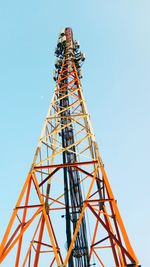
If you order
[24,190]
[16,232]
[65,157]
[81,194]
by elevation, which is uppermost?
[65,157]

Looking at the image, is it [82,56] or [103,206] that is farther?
[82,56]

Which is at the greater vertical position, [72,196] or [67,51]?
[67,51]

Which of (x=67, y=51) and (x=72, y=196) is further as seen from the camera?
(x=67, y=51)

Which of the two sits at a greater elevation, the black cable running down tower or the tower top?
the tower top

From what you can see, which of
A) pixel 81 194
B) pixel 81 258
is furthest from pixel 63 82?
pixel 81 258

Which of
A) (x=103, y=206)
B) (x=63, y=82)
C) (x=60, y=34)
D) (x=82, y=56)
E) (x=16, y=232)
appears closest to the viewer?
(x=16, y=232)

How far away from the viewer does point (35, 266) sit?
41.4 ft

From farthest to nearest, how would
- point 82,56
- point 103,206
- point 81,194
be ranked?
point 82,56 < point 81,194 < point 103,206

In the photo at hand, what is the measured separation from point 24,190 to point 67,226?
298cm

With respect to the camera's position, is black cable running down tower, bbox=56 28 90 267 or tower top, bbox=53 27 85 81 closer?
black cable running down tower, bbox=56 28 90 267

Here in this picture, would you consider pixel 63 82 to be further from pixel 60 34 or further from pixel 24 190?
pixel 24 190

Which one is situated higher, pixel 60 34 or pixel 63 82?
pixel 60 34

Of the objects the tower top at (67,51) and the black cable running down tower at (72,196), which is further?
the tower top at (67,51)

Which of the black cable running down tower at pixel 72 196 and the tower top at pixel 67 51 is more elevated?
the tower top at pixel 67 51
